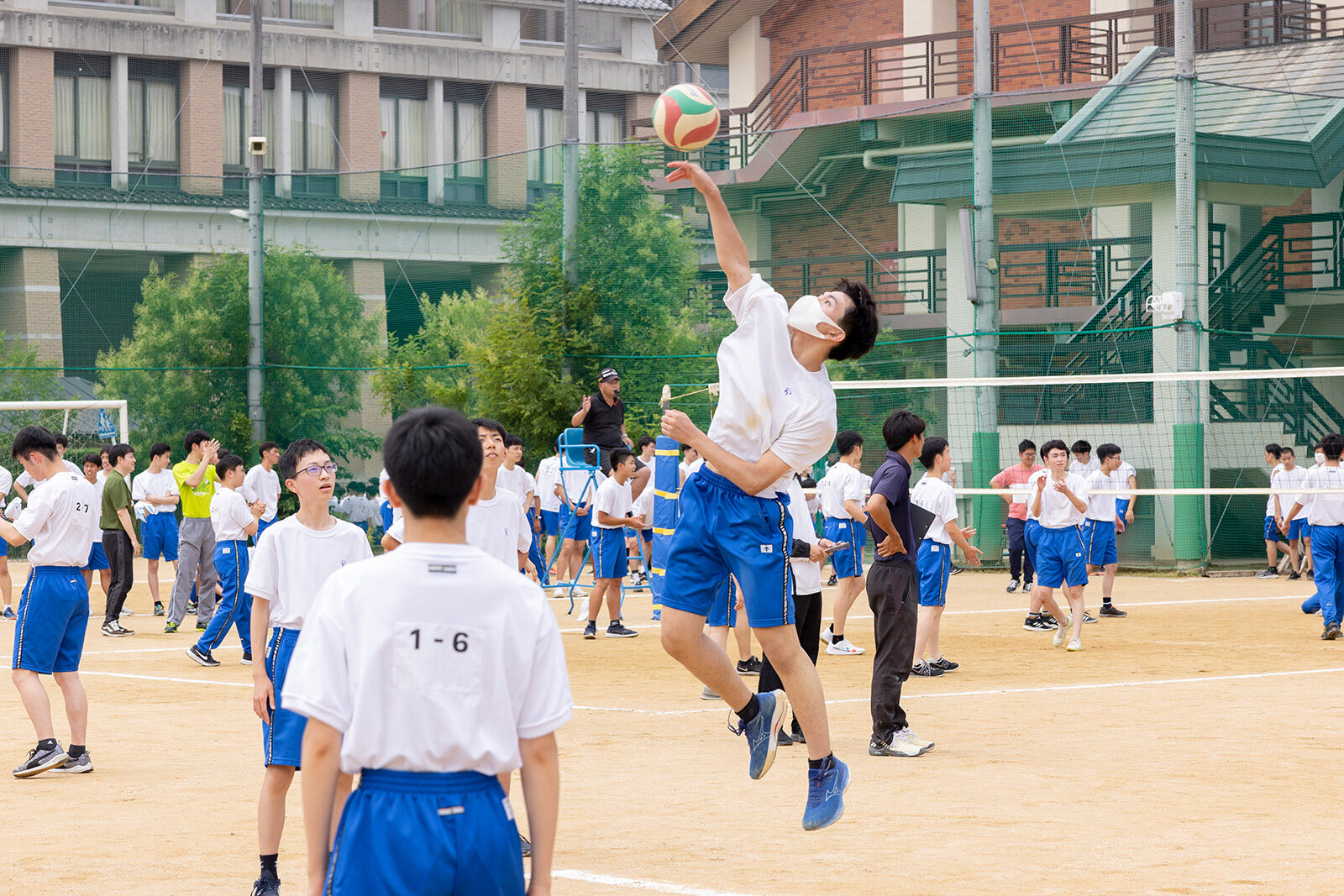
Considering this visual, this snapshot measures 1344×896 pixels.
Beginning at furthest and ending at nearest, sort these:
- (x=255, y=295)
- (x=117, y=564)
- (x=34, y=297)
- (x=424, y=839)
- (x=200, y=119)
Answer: (x=200, y=119) → (x=34, y=297) → (x=255, y=295) → (x=117, y=564) → (x=424, y=839)

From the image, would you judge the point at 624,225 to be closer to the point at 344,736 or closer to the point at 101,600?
the point at 101,600

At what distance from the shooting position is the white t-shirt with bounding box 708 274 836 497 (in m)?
5.91

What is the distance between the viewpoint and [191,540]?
15914 millimetres

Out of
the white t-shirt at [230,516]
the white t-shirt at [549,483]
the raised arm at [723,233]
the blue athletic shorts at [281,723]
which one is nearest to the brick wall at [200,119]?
the white t-shirt at [549,483]

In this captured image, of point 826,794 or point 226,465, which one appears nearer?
point 826,794

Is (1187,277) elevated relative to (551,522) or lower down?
elevated

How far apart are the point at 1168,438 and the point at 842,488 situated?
9380 mm

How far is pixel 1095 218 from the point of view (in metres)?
26.0

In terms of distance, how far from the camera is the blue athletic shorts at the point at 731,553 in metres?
5.97

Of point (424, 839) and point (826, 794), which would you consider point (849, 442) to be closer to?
point (826, 794)

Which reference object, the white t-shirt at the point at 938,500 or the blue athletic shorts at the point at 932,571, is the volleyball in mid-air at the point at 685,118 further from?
the blue athletic shorts at the point at 932,571

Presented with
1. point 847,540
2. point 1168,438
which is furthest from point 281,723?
point 1168,438

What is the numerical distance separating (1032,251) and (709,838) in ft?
74.0

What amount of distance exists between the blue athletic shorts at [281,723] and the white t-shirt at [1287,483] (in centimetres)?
1483
